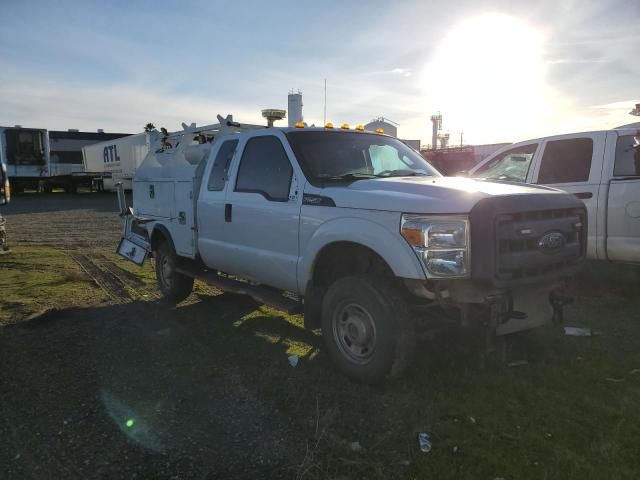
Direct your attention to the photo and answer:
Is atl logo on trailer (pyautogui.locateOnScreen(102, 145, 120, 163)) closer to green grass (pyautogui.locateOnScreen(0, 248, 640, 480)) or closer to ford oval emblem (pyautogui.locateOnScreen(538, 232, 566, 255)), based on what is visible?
green grass (pyautogui.locateOnScreen(0, 248, 640, 480))

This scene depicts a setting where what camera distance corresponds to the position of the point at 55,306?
6.10 metres

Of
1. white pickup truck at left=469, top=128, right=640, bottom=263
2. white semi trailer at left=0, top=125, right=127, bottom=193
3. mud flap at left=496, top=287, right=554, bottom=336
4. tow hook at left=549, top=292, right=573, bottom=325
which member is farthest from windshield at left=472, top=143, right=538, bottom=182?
white semi trailer at left=0, top=125, right=127, bottom=193

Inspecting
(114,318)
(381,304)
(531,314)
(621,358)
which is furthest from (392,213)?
(114,318)

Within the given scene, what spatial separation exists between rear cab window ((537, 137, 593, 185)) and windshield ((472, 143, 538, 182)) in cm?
23

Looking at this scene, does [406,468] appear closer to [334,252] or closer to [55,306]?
[334,252]

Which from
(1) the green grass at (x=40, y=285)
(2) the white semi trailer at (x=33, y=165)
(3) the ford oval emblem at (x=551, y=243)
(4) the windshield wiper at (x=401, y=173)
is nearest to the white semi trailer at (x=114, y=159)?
(2) the white semi trailer at (x=33, y=165)

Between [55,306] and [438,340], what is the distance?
460cm

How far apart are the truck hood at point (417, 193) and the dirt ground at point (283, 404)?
1349mm

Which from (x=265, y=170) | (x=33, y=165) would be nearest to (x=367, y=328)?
(x=265, y=170)

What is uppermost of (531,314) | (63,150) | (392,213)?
(63,150)

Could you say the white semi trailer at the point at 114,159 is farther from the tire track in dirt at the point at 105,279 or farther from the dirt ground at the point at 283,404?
the dirt ground at the point at 283,404

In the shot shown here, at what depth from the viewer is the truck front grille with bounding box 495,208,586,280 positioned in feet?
10.9

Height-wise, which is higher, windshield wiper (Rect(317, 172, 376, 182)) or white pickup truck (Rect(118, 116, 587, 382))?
windshield wiper (Rect(317, 172, 376, 182))

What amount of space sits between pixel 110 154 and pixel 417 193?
104ft
